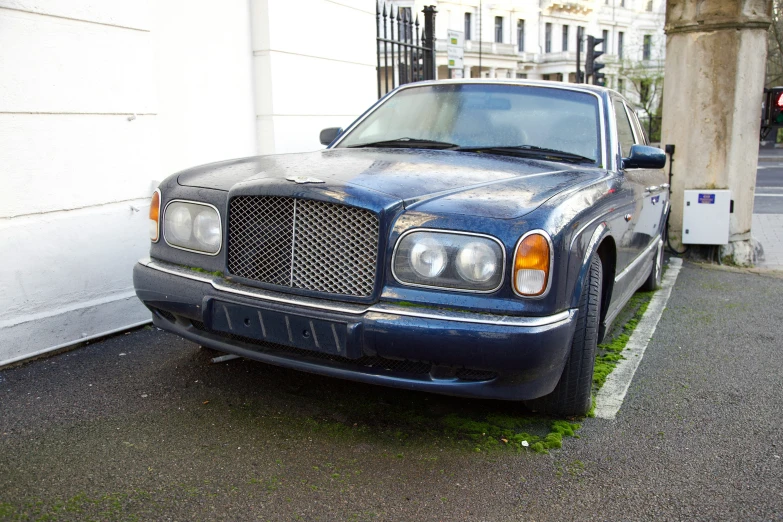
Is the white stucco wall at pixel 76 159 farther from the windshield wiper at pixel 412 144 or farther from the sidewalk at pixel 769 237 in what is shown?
the sidewalk at pixel 769 237

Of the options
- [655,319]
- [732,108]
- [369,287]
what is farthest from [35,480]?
[732,108]

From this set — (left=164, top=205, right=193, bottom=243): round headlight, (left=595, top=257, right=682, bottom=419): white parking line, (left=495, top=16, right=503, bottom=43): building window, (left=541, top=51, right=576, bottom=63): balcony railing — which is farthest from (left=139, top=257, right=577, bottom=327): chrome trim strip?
(left=541, top=51, right=576, bottom=63): balcony railing

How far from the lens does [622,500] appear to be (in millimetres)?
2637

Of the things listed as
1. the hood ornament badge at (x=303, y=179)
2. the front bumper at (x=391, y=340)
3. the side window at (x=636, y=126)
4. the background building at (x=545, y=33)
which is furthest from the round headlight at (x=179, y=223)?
the background building at (x=545, y=33)

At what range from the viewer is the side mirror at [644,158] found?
4.15 m

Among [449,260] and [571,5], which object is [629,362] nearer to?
[449,260]

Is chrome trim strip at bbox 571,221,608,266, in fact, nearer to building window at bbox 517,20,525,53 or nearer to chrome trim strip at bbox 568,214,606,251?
chrome trim strip at bbox 568,214,606,251

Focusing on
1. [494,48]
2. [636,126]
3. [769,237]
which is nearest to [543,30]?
[494,48]

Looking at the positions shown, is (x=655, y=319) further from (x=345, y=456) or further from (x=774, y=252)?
(x=774, y=252)

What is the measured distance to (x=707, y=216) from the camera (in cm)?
843

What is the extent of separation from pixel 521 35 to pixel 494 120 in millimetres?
55497

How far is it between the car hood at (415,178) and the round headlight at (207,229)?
0.14 m

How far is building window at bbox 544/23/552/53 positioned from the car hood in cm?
5804

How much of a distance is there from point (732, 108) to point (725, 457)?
6271 mm
